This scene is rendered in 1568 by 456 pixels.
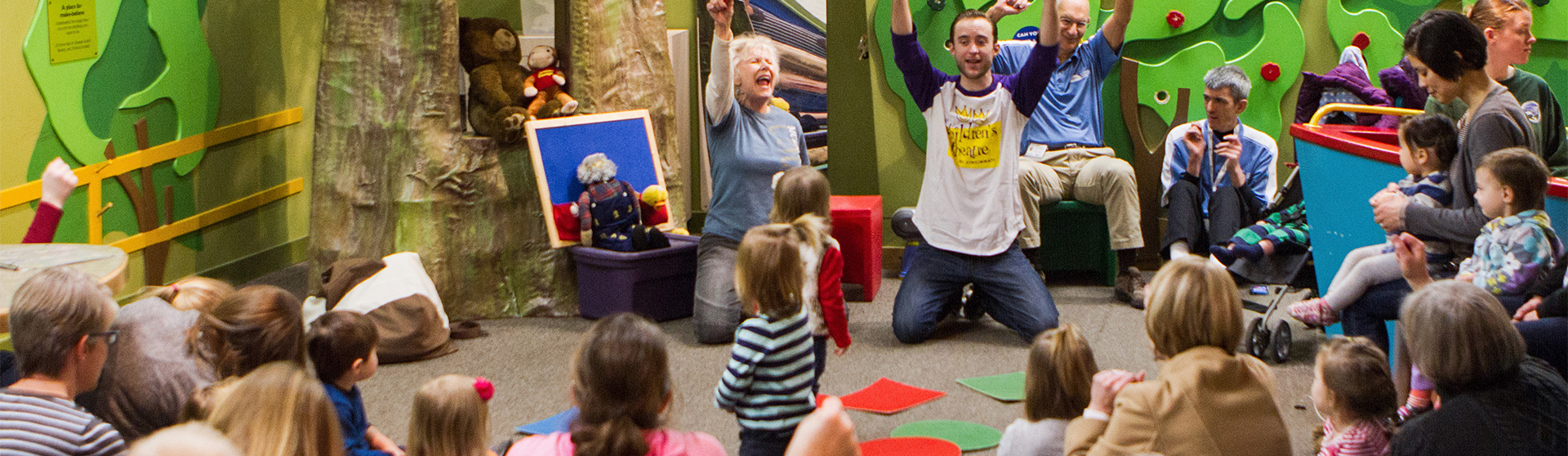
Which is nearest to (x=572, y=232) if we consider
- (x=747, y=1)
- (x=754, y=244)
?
(x=747, y=1)

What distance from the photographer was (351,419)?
273 centimetres

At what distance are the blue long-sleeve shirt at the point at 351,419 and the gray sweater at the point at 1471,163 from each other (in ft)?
9.19

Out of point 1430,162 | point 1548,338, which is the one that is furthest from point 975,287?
point 1548,338

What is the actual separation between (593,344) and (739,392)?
70 cm

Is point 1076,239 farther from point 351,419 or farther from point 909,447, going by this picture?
point 351,419

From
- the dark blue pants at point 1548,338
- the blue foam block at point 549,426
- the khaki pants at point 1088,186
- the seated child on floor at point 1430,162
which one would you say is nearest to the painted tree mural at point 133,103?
the blue foam block at point 549,426

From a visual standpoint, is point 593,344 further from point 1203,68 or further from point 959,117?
point 1203,68

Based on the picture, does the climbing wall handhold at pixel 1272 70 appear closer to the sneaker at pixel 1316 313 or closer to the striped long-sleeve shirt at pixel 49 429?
the sneaker at pixel 1316 313

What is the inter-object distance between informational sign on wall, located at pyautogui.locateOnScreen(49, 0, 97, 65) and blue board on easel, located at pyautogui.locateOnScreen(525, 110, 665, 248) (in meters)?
1.75

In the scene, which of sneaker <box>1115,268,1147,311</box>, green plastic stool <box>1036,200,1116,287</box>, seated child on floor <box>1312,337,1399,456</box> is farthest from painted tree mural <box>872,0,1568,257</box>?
seated child on floor <box>1312,337,1399,456</box>

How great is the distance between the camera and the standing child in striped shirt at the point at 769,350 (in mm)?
2723

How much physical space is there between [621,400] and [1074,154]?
405 cm

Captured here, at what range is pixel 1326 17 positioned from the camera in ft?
18.9

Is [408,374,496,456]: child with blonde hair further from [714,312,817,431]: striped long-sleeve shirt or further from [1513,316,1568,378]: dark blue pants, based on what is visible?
[1513,316,1568,378]: dark blue pants
